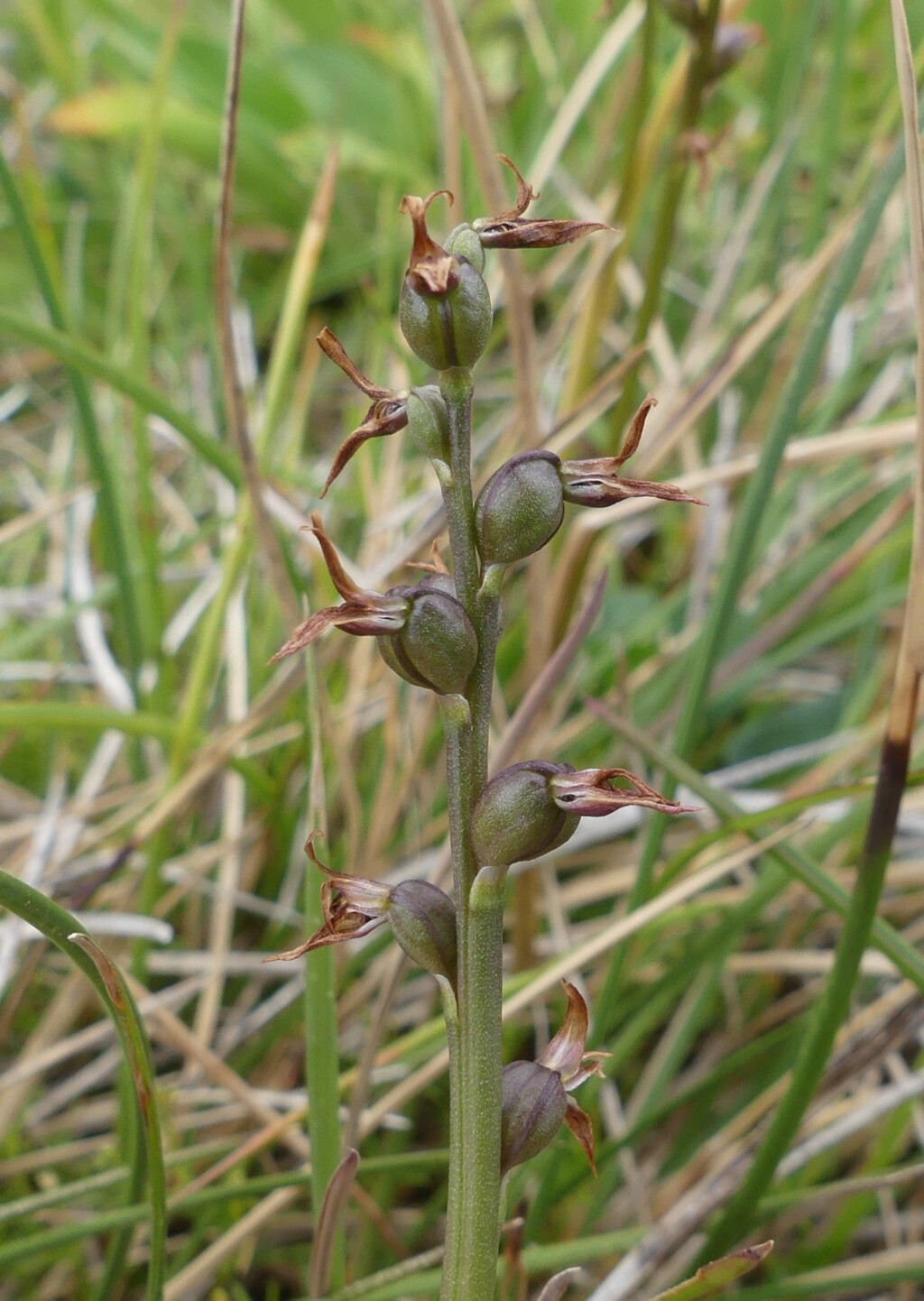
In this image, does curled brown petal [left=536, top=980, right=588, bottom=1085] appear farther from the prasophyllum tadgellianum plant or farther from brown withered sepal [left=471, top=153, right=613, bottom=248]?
brown withered sepal [left=471, top=153, right=613, bottom=248]

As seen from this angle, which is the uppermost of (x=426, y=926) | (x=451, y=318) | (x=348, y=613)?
(x=451, y=318)

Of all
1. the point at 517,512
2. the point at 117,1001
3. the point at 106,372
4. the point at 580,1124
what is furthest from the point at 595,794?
the point at 106,372

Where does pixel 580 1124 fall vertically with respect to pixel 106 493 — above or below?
below

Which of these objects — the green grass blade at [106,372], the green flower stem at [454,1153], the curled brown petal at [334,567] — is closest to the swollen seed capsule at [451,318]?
the curled brown petal at [334,567]

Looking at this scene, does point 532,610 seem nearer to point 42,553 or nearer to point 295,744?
point 295,744

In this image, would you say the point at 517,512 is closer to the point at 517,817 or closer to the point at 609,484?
the point at 609,484

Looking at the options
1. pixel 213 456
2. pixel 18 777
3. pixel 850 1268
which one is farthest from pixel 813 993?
pixel 18 777

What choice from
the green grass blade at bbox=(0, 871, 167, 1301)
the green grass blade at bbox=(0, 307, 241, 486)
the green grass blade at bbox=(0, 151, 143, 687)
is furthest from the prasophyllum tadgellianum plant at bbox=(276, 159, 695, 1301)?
the green grass blade at bbox=(0, 151, 143, 687)
